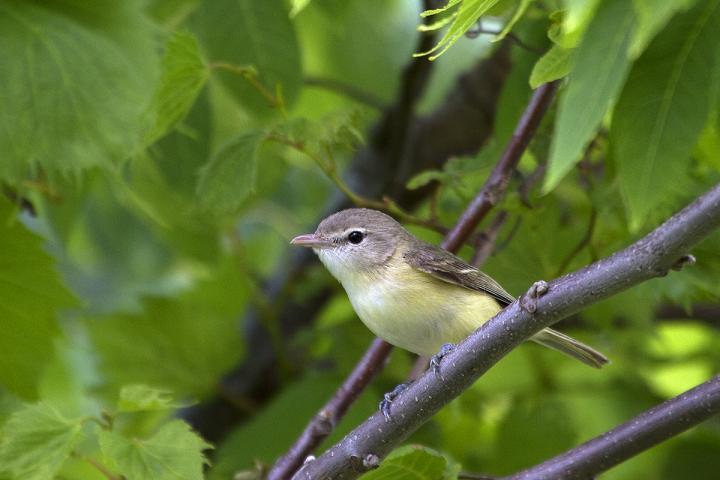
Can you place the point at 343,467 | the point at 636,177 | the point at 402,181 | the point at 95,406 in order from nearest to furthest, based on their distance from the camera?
the point at 636,177 → the point at 343,467 → the point at 402,181 → the point at 95,406

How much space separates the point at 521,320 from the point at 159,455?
0.94 metres

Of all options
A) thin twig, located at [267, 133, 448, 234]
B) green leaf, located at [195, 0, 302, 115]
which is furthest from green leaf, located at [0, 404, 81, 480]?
green leaf, located at [195, 0, 302, 115]

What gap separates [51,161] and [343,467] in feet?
3.87

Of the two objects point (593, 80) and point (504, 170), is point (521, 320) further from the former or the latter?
point (504, 170)

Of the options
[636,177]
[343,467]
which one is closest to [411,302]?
[343,467]

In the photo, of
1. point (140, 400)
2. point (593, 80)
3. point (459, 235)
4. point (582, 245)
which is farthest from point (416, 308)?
point (593, 80)

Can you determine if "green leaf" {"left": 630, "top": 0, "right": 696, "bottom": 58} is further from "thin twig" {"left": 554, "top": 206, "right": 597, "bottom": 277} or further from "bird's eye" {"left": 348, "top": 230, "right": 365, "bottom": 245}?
"bird's eye" {"left": 348, "top": 230, "right": 365, "bottom": 245}

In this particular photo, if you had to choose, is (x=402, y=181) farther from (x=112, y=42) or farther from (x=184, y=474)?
(x=184, y=474)

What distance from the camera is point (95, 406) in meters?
4.98

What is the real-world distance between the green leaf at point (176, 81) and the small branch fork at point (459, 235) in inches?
33.0

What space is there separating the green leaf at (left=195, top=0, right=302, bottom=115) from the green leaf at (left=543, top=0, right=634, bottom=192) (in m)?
2.04

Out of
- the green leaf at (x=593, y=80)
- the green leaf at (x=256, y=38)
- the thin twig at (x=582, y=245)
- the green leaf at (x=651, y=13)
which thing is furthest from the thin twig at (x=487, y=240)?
the green leaf at (x=651, y=13)

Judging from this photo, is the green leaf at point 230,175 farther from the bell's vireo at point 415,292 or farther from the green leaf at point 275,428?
the green leaf at point 275,428

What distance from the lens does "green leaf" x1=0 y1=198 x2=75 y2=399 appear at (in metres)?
2.90
